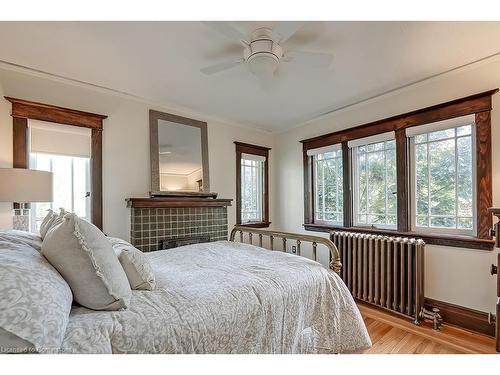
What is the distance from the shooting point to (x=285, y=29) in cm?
154

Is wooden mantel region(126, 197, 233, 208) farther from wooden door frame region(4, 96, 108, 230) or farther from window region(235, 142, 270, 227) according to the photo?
window region(235, 142, 270, 227)

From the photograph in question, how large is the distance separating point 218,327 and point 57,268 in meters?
0.68

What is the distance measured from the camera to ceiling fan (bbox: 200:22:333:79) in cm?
160

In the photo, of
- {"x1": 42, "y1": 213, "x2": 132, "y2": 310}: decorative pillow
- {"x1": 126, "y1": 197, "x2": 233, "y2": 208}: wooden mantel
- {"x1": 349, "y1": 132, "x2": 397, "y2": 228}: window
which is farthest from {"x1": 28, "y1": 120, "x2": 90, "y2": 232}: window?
{"x1": 349, "y1": 132, "x2": 397, "y2": 228}: window

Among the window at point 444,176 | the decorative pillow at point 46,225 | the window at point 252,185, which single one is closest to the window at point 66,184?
the decorative pillow at point 46,225

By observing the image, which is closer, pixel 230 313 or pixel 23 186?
pixel 230 313

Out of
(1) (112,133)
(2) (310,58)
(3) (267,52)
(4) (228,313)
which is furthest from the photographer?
(1) (112,133)

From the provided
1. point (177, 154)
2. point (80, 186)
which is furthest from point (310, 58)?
point (80, 186)

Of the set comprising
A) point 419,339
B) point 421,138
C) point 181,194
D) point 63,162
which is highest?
point 421,138

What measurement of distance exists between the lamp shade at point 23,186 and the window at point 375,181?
3.24 metres

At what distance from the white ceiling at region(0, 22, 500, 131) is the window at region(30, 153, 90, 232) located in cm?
84

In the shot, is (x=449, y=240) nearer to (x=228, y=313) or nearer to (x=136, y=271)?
(x=228, y=313)

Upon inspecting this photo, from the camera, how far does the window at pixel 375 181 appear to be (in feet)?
9.46

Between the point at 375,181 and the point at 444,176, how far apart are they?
2.27 feet
